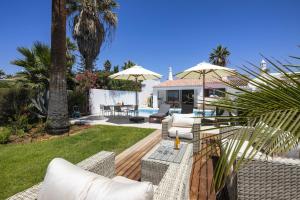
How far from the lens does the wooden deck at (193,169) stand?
125 inches

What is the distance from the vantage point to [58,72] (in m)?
7.16

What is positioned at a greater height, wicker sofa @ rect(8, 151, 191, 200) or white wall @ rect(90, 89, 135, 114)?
white wall @ rect(90, 89, 135, 114)

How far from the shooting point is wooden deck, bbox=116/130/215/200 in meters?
3.18

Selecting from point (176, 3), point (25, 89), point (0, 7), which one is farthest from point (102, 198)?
point (176, 3)

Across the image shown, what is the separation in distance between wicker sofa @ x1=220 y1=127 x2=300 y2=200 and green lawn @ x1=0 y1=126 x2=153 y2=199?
372 cm

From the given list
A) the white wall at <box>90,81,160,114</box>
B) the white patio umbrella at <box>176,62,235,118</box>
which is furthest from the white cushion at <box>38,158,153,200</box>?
the white wall at <box>90,81,160,114</box>

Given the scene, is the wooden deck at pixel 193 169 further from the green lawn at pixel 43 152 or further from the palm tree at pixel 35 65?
the palm tree at pixel 35 65

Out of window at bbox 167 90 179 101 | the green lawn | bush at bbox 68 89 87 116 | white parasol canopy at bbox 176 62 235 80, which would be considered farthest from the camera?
window at bbox 167 90 179 101

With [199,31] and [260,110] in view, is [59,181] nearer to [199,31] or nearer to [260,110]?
[260,110]

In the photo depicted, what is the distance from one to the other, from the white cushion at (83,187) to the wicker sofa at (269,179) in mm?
1540

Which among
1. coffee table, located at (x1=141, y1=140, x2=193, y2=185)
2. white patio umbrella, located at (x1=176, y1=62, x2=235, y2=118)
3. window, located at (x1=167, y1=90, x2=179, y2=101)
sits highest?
white patio umbrella, located at (x1=176, y1=62, x2=235, y2=118)

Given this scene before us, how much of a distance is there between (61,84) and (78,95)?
5865mm

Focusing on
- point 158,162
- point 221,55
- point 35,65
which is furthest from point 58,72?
point 221,55

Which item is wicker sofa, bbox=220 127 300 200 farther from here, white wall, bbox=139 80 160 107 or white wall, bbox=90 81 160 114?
white wall, bbox=139 80 160 107
